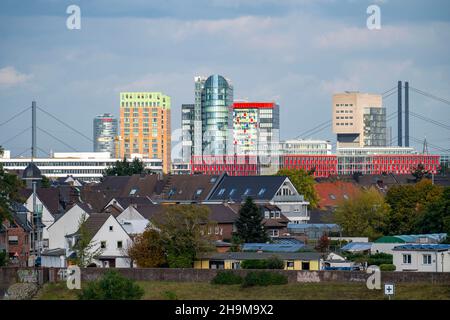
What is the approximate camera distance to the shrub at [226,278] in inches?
2325

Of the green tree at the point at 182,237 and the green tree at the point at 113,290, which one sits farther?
the green tree at the point at 182,237

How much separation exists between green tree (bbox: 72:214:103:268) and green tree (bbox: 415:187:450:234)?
69.2ft

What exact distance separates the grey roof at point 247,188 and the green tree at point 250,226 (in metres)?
20.5

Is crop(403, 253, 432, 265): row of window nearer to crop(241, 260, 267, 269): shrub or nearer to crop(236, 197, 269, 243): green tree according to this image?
crop(241, 260, 267, 269): shrub

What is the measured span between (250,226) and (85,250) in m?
12.6

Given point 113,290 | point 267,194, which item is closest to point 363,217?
point 267,194

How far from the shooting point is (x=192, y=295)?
2238 inches

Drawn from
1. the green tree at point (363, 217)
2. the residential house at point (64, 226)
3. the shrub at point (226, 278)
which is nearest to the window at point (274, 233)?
the green tree at point (363, 217)

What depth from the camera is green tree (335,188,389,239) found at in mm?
88438

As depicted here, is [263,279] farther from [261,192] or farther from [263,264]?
[261,192]

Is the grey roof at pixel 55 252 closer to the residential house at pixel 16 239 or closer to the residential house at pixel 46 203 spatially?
the residential house at pixel 16 239

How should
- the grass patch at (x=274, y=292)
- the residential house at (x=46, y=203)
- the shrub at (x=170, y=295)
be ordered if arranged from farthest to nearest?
the residential house at (x=46, y=203) → the grass patch at (x=274, y=292) → the shrub at (x=170, y=295)
